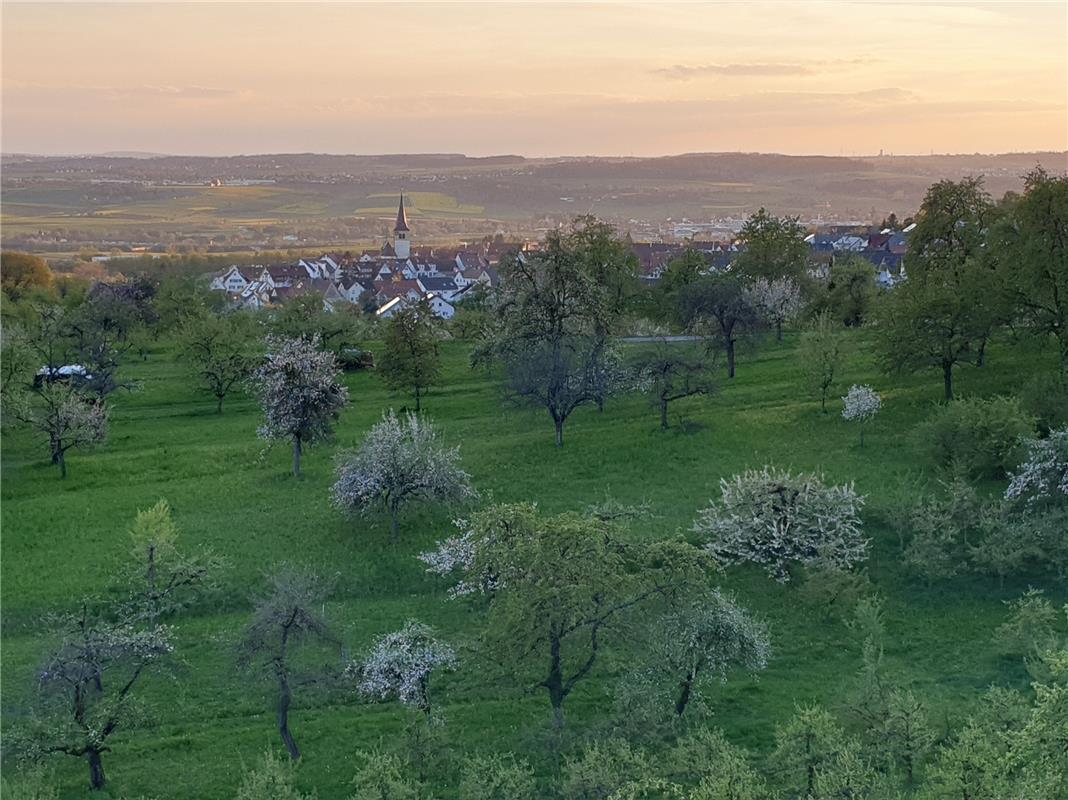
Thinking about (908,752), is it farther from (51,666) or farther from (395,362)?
(395,362)

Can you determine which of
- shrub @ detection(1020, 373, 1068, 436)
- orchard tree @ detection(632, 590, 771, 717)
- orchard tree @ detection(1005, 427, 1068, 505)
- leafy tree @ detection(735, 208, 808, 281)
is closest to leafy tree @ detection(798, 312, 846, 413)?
shrub @ detection(1020, 373, 1068, 436)

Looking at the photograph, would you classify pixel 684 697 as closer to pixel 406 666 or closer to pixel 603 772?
pixel 603 772

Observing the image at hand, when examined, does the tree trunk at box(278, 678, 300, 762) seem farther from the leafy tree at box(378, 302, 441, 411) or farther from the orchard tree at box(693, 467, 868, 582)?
the leafy tree at box(378, 302, 441, 411)

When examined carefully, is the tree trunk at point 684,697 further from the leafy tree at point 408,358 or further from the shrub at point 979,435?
the leafy tree at point 408,358

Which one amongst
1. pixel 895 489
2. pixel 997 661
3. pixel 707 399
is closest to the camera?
pixel 997 661

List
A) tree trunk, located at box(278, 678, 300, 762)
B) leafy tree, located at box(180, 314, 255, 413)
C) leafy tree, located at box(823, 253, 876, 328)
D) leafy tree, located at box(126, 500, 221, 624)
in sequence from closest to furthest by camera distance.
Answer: tree trunk, located at box(278, 678, 300, 762), leafy tree, located at box(126, 500, 221, 624), leafy tree, located at box(180, 314, 255, 413), leafy tree, located at box(823, 253, 876, 328)

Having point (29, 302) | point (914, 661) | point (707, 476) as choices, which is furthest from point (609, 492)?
point (29, 302)
